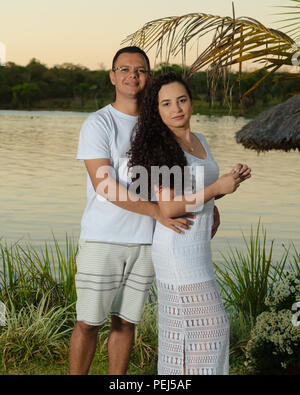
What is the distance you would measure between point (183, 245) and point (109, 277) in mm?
602

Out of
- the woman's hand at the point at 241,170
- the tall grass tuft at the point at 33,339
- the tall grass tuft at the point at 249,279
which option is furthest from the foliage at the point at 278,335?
the woman's hand at the point at 241,170

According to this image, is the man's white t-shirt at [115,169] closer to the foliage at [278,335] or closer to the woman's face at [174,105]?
the woman's face at [174,105]

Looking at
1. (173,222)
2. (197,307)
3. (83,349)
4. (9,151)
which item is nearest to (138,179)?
(173,222)

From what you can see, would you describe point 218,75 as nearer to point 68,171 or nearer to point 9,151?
point 68,171

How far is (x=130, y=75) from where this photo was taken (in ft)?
12.0

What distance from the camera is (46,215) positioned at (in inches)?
445

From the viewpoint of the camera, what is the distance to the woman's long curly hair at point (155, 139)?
10.6 ft

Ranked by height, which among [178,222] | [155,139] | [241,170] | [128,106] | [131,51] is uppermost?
[131,51]

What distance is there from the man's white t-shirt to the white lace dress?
1.00 ft

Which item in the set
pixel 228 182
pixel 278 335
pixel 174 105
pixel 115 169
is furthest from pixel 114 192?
pixel 278 335

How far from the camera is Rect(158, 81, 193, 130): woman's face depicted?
10.6 ft
